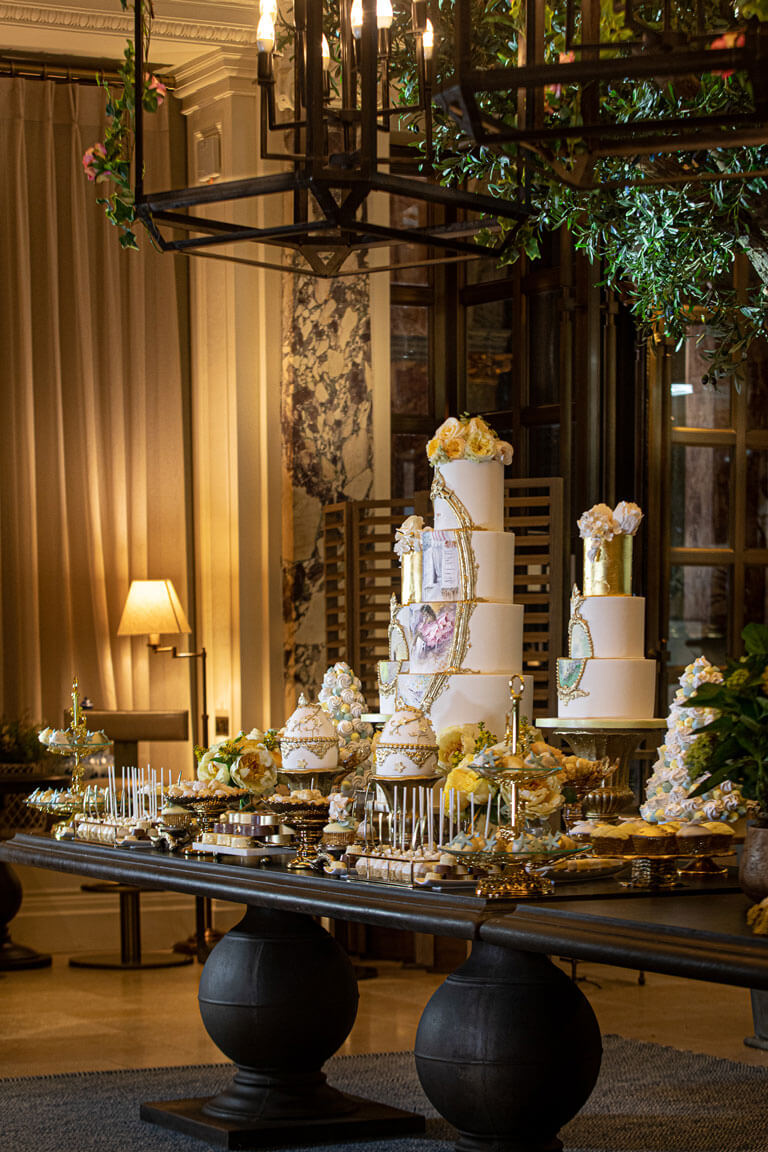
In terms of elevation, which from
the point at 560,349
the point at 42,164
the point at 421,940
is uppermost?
the point at 42,164

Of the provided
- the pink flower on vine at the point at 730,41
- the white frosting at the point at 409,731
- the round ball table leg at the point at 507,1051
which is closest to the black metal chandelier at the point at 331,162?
the pink flower on vine at the point at 730,41

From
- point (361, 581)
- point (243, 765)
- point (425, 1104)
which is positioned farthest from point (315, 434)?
point (425, 1104)

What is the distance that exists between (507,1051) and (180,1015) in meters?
3.24

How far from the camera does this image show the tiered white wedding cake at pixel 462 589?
17.3 ft

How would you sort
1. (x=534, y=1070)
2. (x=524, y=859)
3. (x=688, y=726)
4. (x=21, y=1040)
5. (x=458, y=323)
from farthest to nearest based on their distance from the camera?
(x=458, y=323) < (x=21, y=1040) < (x=688, y=726) < (x=534, y=1070) < (x=524, y=859)

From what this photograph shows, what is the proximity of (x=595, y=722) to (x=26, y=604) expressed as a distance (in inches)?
147

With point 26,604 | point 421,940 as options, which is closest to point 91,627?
point 26,604

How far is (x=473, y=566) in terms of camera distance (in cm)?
537

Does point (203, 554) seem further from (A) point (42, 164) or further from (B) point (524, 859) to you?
(B) point (524, 859)

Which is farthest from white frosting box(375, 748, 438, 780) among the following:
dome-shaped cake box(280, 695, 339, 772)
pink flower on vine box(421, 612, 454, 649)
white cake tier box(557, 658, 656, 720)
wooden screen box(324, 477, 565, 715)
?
wooden screen box(324, 477, 565, 715)

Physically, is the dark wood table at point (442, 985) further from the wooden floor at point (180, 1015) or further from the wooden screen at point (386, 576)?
the wooden screen at point (386, 576)

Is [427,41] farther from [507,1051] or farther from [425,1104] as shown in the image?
[425,1104]

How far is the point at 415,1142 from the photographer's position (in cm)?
493

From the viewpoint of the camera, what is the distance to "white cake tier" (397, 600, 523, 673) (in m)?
5.32
